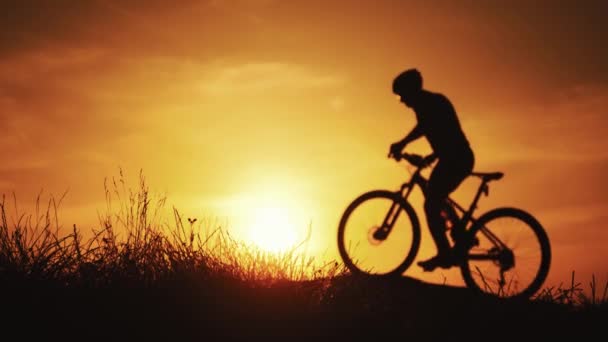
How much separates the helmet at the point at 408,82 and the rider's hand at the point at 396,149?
26.0 inches

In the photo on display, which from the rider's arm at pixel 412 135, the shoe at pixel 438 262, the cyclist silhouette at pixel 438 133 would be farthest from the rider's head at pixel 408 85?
the shoe at pixel 438 262

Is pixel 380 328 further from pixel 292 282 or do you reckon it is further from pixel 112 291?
pixel 112 291

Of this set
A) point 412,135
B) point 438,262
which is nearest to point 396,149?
point 412,135

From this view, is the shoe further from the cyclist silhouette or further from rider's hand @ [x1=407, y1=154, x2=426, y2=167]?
rider's hand @ [x1=407, y1=154, x2=426, y2=167]

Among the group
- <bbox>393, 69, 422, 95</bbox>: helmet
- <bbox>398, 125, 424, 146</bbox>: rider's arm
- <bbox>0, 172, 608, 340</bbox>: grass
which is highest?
<bbox>393, 69, 422, 95</bbox>: helmet

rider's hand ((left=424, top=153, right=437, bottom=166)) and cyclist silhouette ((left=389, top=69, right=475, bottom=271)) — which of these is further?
rider's hand ((left=424, top=153, right=437, bottom=166))

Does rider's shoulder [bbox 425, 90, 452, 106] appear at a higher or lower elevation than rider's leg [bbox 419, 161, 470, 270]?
higher

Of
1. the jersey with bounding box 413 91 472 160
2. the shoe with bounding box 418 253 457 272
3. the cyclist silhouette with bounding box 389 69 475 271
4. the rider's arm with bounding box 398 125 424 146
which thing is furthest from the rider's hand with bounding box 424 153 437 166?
the shoe with bounding box 418 253 457 272

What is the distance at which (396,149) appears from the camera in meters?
9.09

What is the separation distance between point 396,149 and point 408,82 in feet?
2.87

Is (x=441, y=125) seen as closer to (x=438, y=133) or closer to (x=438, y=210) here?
(x=438, y=133)

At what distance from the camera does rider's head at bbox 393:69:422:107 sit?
29.1 feet

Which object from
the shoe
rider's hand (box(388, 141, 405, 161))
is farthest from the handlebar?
the shoe

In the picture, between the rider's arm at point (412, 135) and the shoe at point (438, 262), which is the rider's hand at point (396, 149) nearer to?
the rider's arm at point (412, 135)
